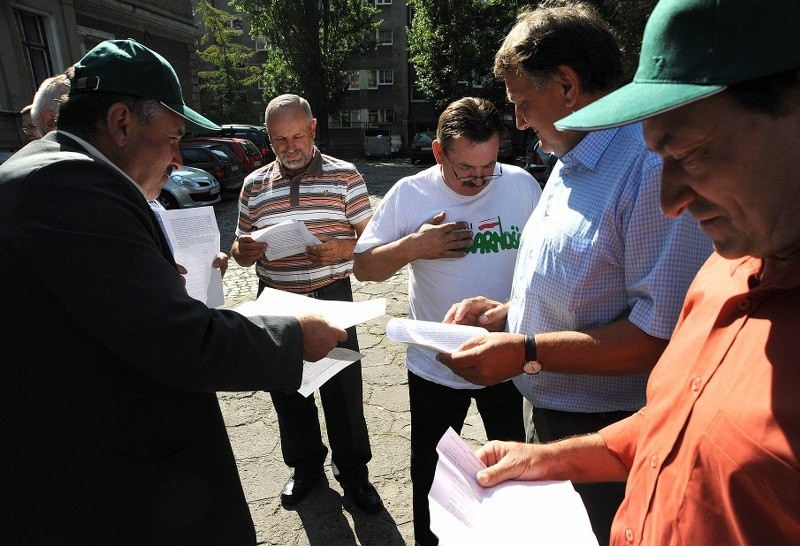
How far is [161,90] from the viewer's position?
1.43 m

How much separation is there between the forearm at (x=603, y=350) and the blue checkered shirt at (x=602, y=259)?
26mm

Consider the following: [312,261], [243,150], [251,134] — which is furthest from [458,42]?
[312,261]

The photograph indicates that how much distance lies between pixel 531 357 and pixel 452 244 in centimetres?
73

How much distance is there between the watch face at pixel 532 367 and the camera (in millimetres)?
1498

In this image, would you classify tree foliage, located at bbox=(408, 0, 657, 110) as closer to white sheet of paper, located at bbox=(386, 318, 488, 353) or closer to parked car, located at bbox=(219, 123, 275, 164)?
parked car, located at bbox=(219, 123, 275, 164)

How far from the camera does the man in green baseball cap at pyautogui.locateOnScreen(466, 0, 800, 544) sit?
A: 701 mm

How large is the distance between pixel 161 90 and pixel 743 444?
1.55m

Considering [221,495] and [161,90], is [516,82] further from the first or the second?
[221,495]

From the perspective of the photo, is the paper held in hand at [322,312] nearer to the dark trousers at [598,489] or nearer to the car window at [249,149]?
the dark trousers at [598,489]

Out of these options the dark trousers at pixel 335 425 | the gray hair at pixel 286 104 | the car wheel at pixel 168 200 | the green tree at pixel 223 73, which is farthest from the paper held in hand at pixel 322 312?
the green tree at pixel 223 73

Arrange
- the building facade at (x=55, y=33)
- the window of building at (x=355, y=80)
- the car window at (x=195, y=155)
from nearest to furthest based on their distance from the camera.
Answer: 1. the car window at (x=195, y=155)
2. the building facade at (x=55, y=33)
3. the window of building at (x=355, y=80)

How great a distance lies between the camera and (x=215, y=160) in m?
11.7

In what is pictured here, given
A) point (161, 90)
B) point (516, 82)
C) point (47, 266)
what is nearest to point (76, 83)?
point (161, 90)

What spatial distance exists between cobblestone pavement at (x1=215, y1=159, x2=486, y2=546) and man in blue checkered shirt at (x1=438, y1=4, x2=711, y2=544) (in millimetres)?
1379
